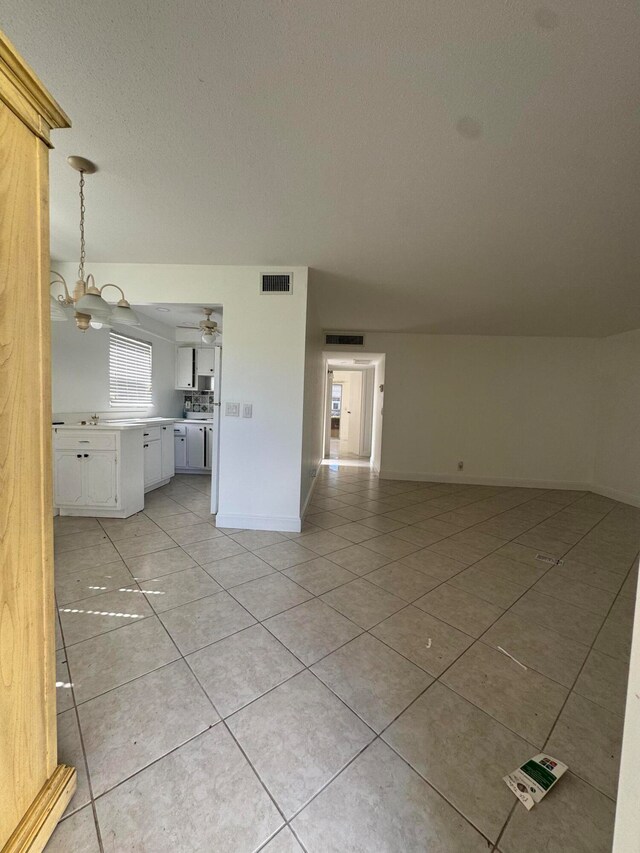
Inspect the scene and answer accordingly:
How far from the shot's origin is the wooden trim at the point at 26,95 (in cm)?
68

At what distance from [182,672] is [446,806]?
1.14 meters

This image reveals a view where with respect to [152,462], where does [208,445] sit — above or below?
above

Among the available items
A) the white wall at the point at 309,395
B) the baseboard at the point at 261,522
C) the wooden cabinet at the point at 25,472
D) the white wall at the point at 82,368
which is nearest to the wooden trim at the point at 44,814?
the wooden cabinet at the point at 25,472

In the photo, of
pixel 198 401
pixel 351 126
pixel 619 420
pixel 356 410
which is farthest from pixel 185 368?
pixel 619 420

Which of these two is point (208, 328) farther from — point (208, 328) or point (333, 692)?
point (333, 692)

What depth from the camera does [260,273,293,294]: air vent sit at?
288cm

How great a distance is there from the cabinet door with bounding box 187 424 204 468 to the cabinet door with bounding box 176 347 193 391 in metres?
0.95

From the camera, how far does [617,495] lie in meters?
4.78

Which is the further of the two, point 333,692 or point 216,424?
point 216,424

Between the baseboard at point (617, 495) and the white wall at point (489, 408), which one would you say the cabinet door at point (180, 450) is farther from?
the baseboard at point (617, 495)

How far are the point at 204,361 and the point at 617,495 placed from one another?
7102mm

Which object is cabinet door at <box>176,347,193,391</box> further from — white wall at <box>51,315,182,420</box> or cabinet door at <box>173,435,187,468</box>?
cabinet door at <box>173,435,187,468</box>

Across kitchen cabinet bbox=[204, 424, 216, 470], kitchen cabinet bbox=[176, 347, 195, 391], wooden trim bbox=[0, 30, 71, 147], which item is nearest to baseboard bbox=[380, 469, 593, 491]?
kitchen cabinet bbox=[204, 424, 216, 470]

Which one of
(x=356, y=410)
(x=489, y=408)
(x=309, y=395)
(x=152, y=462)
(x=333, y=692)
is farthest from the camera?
(x=356, y=410)
